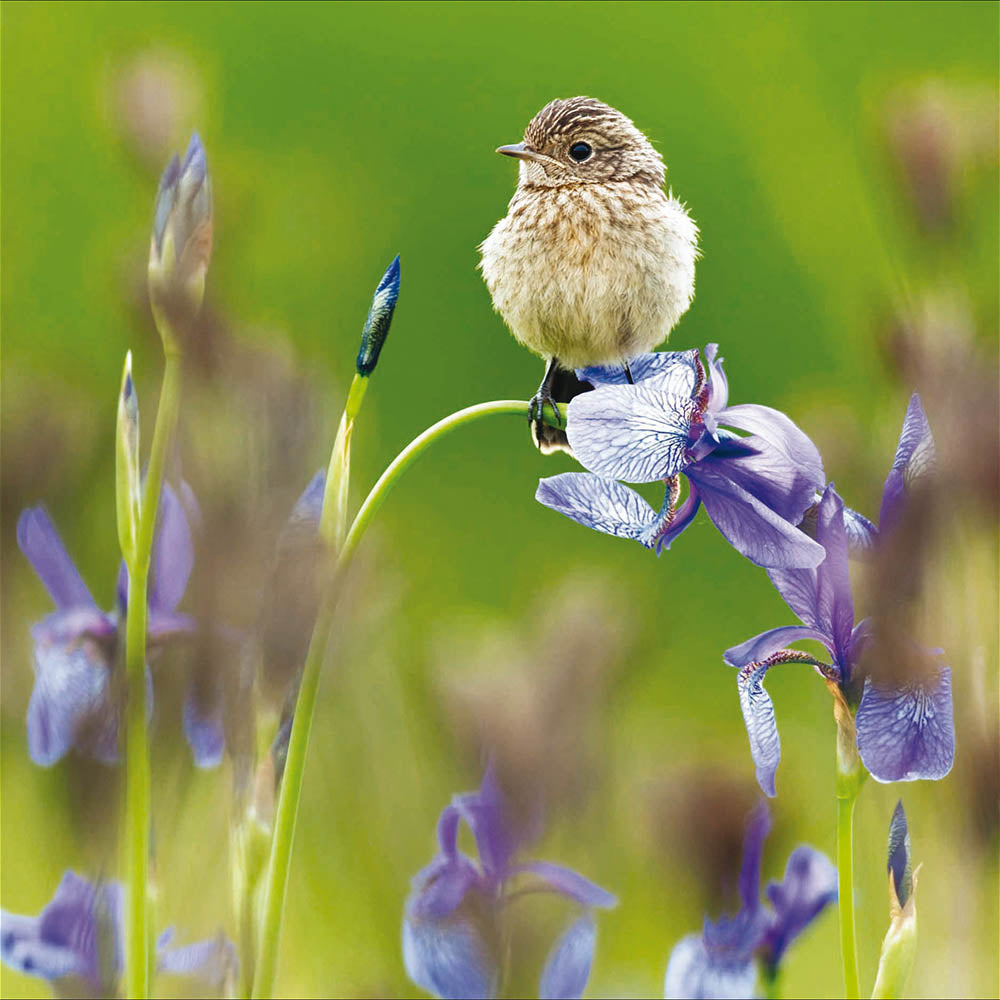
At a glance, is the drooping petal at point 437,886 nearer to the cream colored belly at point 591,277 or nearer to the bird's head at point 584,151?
the cream colored belly at point 591,277

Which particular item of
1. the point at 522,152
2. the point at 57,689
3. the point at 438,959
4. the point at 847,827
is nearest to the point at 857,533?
the point at 847,827

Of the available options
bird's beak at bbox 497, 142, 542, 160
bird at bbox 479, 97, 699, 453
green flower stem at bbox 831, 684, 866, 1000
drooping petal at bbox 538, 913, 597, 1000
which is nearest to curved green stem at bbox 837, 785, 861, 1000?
green flower stem at bbox 831, 684, 866, 1000

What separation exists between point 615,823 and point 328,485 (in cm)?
20

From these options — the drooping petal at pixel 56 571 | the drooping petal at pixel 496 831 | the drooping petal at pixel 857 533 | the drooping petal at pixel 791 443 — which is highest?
the drooping petal at pixel 791 443

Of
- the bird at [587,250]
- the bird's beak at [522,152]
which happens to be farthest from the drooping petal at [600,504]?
the bird's beak at [522,152]

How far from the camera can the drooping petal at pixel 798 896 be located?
0.60 metres

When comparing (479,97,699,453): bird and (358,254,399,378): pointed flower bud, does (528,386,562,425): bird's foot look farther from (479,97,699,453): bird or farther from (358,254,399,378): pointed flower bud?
(479,97,699,453): bird

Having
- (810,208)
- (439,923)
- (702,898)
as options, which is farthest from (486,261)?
(810,208)

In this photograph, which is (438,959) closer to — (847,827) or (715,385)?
(847,827)

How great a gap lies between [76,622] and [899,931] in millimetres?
375

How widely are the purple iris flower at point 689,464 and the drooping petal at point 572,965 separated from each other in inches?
6.5

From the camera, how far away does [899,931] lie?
1.75ft

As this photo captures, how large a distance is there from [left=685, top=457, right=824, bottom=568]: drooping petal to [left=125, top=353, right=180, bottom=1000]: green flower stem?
0.75 ft

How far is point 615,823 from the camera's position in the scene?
45cm
